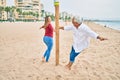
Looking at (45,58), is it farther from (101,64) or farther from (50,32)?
(101,64)

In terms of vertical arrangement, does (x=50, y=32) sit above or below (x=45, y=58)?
above

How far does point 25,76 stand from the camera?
589cm

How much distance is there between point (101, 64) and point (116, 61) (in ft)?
2.72

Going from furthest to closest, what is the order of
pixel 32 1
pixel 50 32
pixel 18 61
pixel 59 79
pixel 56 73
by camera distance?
pixel 32 1, pixel 18 61, pixel 50 32, pixel 56 73, pixel 59 79

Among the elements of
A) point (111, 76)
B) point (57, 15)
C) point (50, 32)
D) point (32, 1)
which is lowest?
point (111, 76)

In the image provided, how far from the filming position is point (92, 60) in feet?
26.2

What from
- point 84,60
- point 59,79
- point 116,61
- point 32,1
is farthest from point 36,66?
point 32,1

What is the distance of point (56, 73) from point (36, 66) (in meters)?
0.98

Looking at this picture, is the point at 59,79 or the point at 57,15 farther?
the point at 57,15

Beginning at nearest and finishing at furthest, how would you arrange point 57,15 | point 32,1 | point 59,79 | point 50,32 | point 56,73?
point 59,79
point 56,73
point 57,15
point 50,32
point 32,1

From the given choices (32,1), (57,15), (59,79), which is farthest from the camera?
(32,1)

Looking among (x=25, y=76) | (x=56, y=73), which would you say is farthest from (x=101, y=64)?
(x=25, y=76)

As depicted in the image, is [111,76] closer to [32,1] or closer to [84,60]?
[84,60]

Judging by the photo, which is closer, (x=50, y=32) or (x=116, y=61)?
(x=50, y=32)
